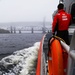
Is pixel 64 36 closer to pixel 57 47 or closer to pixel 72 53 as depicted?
pixel 57 47

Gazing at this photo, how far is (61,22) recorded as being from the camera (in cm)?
634

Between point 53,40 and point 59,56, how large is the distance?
60cm

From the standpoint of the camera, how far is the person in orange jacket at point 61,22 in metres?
6.24

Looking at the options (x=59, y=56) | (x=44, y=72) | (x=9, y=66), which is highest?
(x=59, y=56)

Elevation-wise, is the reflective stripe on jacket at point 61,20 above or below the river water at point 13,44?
above

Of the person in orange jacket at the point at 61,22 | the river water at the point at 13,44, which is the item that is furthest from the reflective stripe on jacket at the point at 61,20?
the river water at the point at 13,44

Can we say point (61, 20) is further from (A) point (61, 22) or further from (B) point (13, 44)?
(B) point (13, 44)

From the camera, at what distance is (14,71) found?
32.4 ft

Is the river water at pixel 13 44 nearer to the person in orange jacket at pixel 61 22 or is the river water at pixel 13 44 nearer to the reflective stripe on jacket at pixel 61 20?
the person in orange jacket at pixel 61 22

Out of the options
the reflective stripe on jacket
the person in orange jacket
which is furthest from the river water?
the reflective stripe on jacket

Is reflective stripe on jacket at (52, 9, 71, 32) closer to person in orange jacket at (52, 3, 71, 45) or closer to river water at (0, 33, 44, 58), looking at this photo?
person in orange jacket at (52, 3, 71, 45)

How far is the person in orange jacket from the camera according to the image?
6.24 metres

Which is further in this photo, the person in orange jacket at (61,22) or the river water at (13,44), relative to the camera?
the river water at (13,44)

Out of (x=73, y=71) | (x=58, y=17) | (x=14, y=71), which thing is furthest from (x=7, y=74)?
(x=73, y=71)
